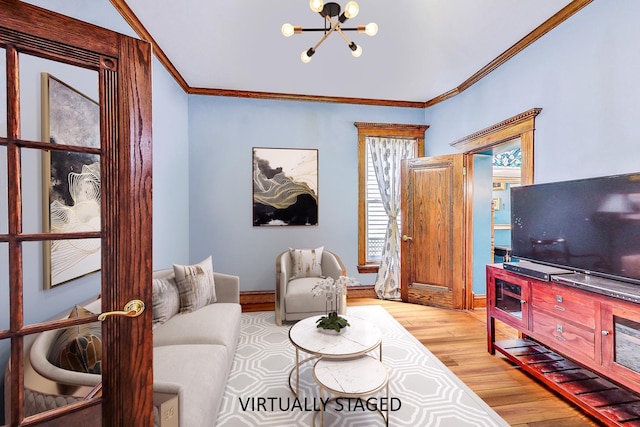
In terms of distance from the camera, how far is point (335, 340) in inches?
82.7

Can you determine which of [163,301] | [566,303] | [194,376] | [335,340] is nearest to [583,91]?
[566,303]

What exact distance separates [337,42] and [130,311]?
117 inches

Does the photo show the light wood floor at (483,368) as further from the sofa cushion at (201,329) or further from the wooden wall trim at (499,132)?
the wooden wall trim at (499,132)

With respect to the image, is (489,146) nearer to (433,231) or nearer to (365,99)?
A: (433,231)

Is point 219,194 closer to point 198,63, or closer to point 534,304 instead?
point 198,63

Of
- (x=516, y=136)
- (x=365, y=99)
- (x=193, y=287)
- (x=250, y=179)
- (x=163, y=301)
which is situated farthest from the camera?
(x=365, y=99)

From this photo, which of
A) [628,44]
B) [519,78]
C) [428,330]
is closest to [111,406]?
[428,330]

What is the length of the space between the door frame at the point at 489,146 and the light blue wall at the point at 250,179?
5.03ft

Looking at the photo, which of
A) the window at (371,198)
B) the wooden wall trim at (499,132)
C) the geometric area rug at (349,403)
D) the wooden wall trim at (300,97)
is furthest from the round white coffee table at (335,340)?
the wooden wall trim at (300,97)

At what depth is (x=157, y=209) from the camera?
3.08 meters

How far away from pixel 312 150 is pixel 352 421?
344 centimetres

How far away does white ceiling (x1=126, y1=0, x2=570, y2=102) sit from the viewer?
2.42 m

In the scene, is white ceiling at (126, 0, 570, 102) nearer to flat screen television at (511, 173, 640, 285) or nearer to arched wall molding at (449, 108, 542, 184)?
arched wall molding at (449, 108, 542, 184)

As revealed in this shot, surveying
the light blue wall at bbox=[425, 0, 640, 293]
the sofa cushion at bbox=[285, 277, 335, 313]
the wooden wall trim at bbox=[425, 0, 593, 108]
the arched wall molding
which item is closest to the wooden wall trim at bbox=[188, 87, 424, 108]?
the wooden wall trim at bbox=[425, 0, 593, 108]
